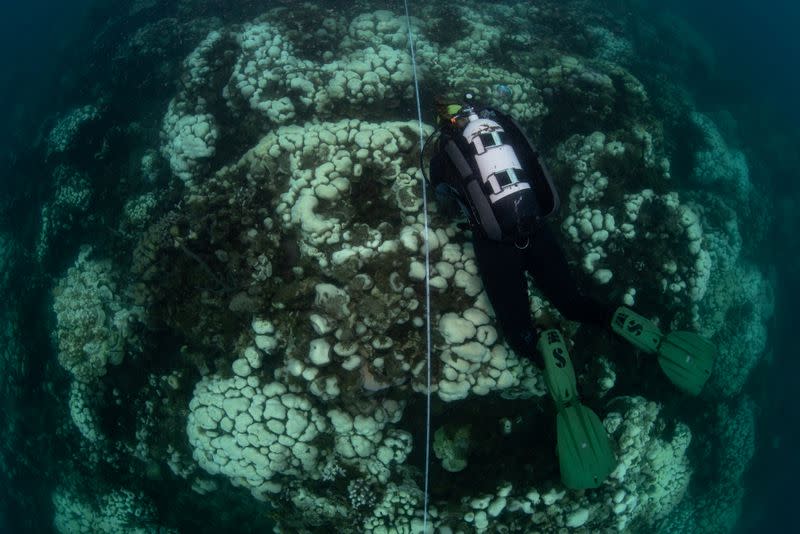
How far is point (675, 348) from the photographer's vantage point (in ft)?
14.0

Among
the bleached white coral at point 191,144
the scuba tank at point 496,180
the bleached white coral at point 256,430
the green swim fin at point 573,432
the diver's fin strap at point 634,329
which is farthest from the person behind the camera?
the bleached white coral at point 191,144

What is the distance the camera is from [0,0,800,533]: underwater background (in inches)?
165

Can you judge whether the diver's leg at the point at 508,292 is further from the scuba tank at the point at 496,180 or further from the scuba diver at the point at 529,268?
the scuba tank at the point at 496,180

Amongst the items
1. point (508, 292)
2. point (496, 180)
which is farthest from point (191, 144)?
point (508, 292)

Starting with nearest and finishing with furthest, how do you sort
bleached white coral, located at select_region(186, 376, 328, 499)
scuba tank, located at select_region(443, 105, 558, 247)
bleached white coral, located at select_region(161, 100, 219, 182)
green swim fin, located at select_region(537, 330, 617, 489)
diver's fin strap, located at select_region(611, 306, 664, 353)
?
scuba tank, located at select_region(443, 105, 558, 247) → green swim fin, located at select_region(537, 330, 617, 489) → bleached white coral, located at select_region(186, 376, 328, 499) → diver's fin strap, located at select_region(611, 306, 664, 353) → bleached white coral, located at select_region(161, 100, 219, 182)

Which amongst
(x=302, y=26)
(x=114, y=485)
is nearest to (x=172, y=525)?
(x=114, y=485)

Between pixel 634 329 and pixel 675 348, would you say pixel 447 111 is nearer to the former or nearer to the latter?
pixel 634 329

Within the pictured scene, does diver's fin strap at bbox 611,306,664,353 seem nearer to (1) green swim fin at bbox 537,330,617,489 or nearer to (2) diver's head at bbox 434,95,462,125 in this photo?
(1) green swim fin at bbox 537,330,617,489

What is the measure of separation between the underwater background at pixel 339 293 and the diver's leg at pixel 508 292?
0.17 m

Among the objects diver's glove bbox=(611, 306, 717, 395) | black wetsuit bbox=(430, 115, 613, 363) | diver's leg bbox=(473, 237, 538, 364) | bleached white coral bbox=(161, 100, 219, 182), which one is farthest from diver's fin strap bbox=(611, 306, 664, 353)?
bleached white coral bbox=(161, 100, 219, 182)

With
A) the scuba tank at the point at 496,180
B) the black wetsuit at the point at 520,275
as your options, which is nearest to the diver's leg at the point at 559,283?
the black wetsuit at the point at 520,275

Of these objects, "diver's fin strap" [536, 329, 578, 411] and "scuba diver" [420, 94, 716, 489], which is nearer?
"scuba diver" [420, 94, 716, 489]

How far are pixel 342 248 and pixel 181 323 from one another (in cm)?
182

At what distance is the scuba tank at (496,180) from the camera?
380cm
